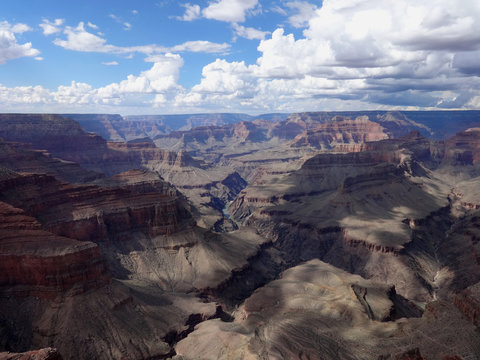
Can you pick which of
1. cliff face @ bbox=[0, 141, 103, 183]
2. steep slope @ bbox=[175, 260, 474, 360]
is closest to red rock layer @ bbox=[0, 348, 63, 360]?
steep slope @ bbox=[175, 260, 474, 360]

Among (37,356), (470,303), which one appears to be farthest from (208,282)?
(37,356)

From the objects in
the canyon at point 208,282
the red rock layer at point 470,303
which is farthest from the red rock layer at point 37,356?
the red rock layer at point 470,303

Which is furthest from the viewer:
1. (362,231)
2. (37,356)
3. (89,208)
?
(362,231)

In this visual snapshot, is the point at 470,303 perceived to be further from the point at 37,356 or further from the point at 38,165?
the point at 38,165

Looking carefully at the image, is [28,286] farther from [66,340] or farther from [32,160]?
[32,160]

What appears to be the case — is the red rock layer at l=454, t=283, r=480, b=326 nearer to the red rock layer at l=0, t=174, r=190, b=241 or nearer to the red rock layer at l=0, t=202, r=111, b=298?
the red rock layer at l=0, t=202, r=111, b=298

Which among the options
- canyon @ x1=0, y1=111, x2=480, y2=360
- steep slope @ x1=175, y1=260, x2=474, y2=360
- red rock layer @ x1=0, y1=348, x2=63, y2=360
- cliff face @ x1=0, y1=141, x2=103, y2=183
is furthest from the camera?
cliff face @ x1=0, y1=141, x2=103, y2=183

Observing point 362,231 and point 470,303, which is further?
point 362,231

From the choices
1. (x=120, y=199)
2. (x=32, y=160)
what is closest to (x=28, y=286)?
(x=120, y=199)

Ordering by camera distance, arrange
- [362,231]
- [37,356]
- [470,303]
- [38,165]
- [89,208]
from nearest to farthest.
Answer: [37,356] → [470,303] → [89,208] → [362,231] → [38,165]
